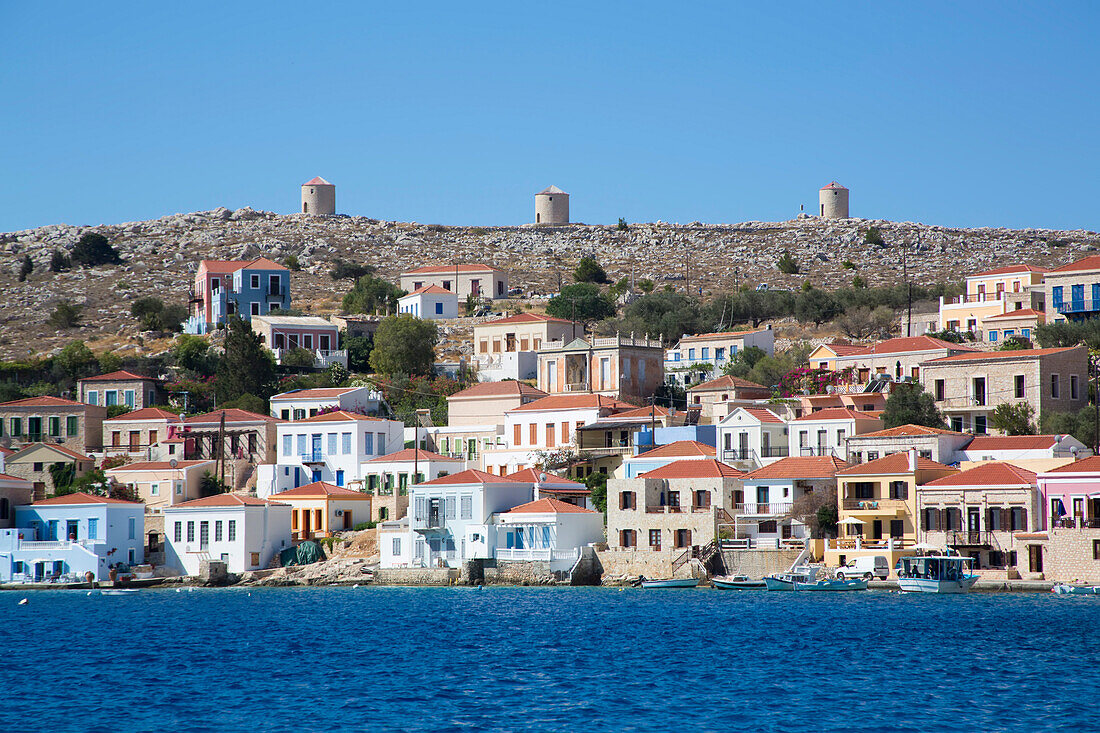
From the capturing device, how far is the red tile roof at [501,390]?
7730cm

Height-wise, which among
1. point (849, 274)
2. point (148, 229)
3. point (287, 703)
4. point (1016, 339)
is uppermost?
point (148, 229)

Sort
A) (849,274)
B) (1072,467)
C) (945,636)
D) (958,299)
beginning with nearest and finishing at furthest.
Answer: (945,636), (1072,467), (958,299), (849,274)

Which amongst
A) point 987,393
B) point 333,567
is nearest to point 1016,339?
point 987,393

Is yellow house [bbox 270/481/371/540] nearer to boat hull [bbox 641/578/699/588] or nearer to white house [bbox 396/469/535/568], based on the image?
white house [bbox 396/469/535/568]

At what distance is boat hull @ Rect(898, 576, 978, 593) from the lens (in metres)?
53.9

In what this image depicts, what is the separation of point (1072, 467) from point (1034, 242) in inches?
3631

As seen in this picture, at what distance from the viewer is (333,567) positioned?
2557 inches

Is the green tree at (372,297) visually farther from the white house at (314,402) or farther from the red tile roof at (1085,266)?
the red tile roof at (1085,266)

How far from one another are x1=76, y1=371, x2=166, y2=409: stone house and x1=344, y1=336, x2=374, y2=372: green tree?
1487 centimetres

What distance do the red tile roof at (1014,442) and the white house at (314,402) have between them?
3484 centimetres

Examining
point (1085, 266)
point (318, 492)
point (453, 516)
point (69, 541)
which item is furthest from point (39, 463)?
point (1085, 266)

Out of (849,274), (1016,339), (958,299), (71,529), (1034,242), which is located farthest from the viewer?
(1034,242)

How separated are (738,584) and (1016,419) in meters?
17.0

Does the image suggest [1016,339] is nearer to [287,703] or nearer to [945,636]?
[945,636]
